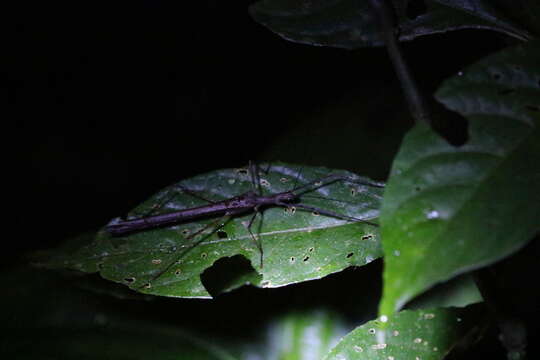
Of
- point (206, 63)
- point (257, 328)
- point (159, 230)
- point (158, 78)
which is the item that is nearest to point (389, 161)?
point (257, 328)

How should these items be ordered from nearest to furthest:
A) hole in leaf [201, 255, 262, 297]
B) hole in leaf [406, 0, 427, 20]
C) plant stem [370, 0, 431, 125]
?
1. plant stem [370, 0, 431, 125]
2. hole in leaf [406, 0, 427, 20]
3. hole in leaf [201, 255, 262, 297]

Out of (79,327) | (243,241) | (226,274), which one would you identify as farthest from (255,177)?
(79,327)

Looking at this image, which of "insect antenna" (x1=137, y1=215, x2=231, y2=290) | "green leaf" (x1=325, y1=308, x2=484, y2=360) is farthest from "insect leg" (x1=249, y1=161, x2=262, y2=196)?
"green leaf" (x1=325, y1=308, x2=484, y2=360)

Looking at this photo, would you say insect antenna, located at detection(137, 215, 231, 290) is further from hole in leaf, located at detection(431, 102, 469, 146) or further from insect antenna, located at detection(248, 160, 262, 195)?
hole in leaf, located at detection(431, 102, 469, 146)

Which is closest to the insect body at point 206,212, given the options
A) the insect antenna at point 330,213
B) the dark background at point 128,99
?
the insect antenna at point 330,213

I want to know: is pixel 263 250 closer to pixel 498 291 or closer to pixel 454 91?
pixel 498 291

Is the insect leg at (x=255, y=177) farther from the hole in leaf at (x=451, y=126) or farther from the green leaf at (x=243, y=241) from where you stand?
the hole in leaf at (x=451, y=126)

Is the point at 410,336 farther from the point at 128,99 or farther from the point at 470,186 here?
the point at 128,99
